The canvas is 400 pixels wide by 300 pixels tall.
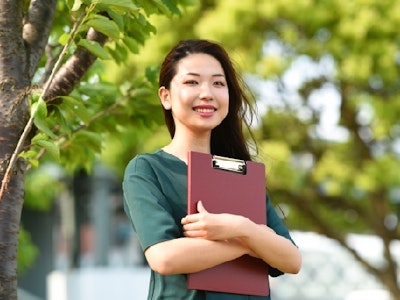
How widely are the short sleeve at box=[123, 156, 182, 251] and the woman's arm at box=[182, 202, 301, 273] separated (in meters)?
0.05

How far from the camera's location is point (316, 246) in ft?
74.9

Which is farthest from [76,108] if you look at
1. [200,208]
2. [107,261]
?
[107,261]

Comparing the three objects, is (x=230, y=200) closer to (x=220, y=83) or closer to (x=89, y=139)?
(x=220, y=83)


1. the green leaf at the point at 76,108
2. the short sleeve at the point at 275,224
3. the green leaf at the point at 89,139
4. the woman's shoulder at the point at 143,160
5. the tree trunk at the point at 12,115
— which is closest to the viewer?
the woman's shoulder at the point at 143,160

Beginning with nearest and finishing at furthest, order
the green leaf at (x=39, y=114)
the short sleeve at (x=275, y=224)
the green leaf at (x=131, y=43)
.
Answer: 1. the short sleeve at (x=275, y=224)
2. the green leaf at (x=39, y=114)
3. the green leaf at (x=131, y=43)

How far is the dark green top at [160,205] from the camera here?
105 inches

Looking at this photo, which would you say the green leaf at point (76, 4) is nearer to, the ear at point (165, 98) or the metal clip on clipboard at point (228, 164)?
the ear at point (165, 98)

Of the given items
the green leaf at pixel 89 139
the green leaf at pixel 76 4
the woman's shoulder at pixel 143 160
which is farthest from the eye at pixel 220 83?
the green leaf at pixel 89 139

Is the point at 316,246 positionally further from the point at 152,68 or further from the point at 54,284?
the point at 152,68

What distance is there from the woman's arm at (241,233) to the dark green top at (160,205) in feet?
0.21

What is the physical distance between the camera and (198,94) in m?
2.84

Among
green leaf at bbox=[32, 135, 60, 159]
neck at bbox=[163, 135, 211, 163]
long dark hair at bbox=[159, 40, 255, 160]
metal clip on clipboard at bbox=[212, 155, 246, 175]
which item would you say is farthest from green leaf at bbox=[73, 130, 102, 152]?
metal clip on clipboard at bbox=[212, 155, 246, 175]

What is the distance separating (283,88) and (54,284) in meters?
7.68

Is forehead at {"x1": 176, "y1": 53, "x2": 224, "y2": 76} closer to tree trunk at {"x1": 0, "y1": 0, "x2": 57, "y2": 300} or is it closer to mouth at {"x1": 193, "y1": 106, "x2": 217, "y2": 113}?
mouth at {"x1": 193, "y1": 106, "x2": 217, "y2": 113}
